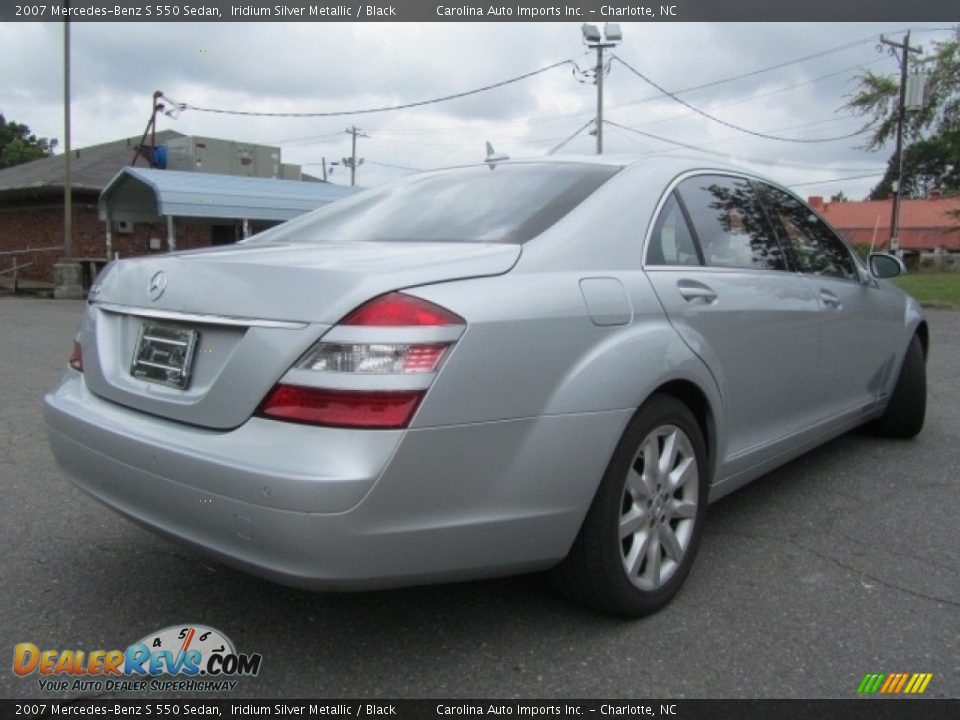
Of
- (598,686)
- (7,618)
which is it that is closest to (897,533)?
(598,686)

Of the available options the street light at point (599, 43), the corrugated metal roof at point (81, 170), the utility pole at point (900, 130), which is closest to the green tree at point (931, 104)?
the utility pole at point (900, 130)

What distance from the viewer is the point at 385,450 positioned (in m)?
1.93

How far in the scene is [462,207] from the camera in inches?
114

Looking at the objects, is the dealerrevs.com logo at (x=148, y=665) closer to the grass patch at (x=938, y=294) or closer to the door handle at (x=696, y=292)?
the door handle at (x=696, y=292)

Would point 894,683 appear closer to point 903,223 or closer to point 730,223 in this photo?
point 730,223

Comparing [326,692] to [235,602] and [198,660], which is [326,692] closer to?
[198,660]

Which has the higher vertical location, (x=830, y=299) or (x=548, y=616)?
(x=830, y=299)

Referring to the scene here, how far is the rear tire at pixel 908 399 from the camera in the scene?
4734 mm

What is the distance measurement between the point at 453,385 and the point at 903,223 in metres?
66.8

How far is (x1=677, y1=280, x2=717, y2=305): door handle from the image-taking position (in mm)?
2762

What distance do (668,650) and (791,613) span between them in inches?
21.0

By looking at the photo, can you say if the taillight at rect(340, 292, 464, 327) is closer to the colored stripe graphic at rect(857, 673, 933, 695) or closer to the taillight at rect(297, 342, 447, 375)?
the taillight at rect(297, 342, 447, 375)
